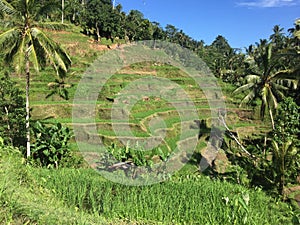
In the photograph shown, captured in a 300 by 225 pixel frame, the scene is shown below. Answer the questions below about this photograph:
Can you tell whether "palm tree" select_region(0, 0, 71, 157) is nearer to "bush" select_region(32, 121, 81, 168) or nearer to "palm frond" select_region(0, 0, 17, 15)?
"palm frond" select_region(0, 0, 17, 15)

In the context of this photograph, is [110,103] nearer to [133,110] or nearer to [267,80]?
[133,110]

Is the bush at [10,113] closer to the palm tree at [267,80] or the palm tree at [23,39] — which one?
the palm tree at [23,39]

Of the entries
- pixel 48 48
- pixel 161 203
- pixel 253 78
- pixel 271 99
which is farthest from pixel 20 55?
pixel 271 99

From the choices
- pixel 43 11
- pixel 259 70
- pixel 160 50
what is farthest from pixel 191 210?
pixel 160 50

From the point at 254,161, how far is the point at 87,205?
487 inches

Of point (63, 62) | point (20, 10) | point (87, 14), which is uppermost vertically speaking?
point (87, 14)

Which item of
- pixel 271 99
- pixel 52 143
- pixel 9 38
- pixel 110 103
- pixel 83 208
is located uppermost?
pixel 9 38

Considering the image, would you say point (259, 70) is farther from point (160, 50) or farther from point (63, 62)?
point (160, 50)

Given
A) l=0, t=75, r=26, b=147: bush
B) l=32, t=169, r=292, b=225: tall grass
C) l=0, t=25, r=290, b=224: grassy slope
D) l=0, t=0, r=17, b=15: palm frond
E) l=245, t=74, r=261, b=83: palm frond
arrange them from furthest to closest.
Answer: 1. l=245, t=74, r=261, b=83: palm frond
2. l=0, t=75, r=26, b=147: bush
3. l=0, t=0, r=17, b=15: palm frond
4. l=32, t=169, r=292, b=225: tall grass
5. l=0, t=25, r=290, b=224: grassy slope

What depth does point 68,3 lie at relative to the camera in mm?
37406

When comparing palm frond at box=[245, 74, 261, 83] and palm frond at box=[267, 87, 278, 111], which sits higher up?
palm frond at box=[245, 74, 261, 83]

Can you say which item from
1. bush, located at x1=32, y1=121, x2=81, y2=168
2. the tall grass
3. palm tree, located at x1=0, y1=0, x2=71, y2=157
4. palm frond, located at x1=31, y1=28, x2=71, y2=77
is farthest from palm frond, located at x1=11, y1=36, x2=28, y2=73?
the tall grass

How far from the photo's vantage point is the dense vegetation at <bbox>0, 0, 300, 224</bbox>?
468 cm

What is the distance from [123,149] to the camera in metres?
6.98
